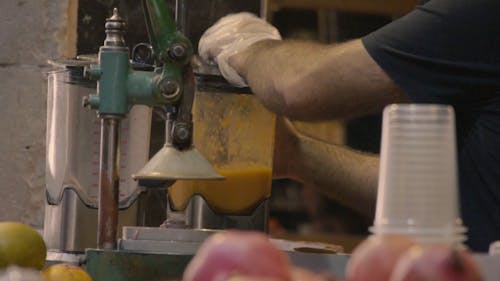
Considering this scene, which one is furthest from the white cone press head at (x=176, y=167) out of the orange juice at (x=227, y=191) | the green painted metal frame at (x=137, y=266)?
the orange juice at (x=227, y=191)

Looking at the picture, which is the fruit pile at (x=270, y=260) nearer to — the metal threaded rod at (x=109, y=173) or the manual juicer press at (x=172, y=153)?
the manual juicer press at (x=172, y=153)

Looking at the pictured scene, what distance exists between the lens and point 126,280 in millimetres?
1721

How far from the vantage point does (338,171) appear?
2.72 metres

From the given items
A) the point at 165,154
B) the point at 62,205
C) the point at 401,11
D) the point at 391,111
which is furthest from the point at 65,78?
the point at 401,11

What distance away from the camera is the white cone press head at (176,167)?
182cm

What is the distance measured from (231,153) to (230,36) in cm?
30

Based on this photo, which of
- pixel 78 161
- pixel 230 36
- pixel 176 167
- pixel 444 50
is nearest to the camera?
pixel 176 167

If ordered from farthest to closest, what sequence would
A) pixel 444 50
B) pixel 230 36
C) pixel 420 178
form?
pixel 230 36 → pixel 444 50 → pixel 420 178

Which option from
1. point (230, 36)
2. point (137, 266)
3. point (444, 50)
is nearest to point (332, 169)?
point (230, 36)

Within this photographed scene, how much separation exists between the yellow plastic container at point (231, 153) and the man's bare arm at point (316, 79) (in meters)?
0.07

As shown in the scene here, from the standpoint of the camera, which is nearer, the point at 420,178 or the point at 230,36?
A: the point at 420,178

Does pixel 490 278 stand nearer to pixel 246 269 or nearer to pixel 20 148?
pixel 246 269

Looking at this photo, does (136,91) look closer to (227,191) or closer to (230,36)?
(227,191)

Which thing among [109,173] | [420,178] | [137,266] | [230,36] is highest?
[230,36]
